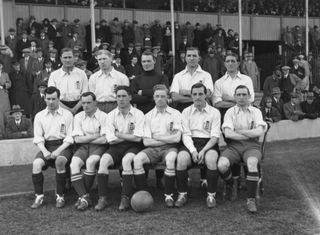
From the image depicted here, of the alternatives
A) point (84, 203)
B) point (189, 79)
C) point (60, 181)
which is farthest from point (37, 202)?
point (189, 79)

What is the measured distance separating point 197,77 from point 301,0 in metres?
19.9

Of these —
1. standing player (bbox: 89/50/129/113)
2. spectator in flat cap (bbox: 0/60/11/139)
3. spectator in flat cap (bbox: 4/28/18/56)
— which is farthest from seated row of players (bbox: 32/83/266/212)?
spectator in flat cap (bbox: 4/28/18/56)

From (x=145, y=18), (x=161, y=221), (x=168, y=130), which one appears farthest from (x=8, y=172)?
(x=145, y=18)

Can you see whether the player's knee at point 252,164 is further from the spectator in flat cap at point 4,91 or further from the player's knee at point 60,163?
the spectator in flat cap at point 4,91

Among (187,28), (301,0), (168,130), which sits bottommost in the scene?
(168,130)

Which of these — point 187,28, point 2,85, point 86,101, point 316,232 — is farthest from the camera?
point 187,28

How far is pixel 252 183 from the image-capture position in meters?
6.81

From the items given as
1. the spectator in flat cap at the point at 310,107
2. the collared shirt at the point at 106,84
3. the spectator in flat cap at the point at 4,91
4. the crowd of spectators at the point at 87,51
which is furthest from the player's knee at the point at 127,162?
the spectator in flat cap at the point at 310,107

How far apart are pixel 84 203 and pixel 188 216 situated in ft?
4.72

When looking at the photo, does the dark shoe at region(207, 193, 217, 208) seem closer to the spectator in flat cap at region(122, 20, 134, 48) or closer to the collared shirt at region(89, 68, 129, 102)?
the collared shirt at region(89, 68, 129, 102)

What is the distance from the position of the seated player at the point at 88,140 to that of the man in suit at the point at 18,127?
Result: 4.41 metres

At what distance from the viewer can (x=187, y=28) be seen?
2019 centimetres

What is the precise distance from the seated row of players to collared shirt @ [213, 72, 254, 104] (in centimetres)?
57

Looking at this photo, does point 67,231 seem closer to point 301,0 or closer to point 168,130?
point 168,130
